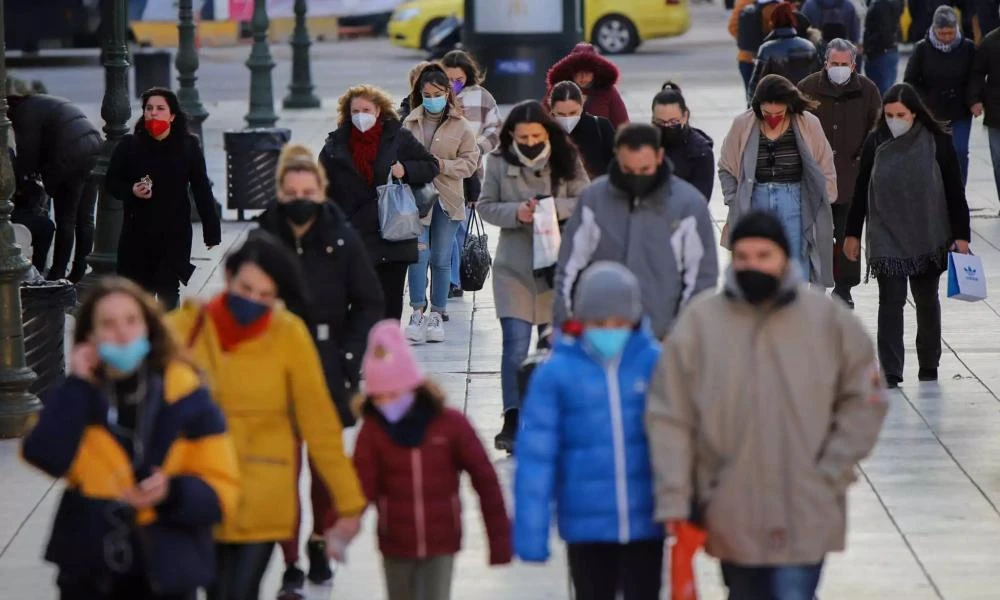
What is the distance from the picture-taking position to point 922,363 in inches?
460

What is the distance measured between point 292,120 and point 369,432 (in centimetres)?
2034

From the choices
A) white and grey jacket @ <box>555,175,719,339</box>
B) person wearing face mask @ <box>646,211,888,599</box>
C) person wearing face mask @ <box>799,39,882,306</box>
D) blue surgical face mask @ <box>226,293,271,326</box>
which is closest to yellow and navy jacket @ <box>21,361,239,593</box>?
blue surgical face mask @ <box>226,293,271,326</box>

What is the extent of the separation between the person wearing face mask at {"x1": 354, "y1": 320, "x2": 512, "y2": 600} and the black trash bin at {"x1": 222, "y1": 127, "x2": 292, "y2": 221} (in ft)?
39.9

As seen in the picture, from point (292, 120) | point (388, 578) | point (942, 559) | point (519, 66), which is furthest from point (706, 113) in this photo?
point (388, 578)

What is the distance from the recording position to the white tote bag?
30.8 feet

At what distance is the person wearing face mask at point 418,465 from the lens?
627 centimetres

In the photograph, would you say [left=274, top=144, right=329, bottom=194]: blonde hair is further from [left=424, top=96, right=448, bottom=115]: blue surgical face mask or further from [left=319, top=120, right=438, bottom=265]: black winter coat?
[left=424, top=96, right=448, bottom=115]: blue surgical face mask

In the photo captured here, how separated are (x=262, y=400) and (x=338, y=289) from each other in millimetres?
1552

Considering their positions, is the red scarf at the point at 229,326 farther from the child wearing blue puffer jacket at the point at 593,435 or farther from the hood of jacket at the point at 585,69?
the hood of jacket at the point at 585,69

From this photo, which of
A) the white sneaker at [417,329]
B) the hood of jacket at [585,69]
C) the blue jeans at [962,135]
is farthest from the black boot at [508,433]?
the blue jeans at [962,135]

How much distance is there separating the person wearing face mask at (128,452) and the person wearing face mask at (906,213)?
6257 millimetres

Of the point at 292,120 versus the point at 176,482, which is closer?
the point at 176,482

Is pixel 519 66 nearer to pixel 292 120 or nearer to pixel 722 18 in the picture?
pixel 292 120

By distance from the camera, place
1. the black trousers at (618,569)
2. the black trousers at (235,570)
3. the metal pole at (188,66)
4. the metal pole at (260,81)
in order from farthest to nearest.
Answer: the metal pole at (260,81) → the metal pole at (188,66) → the black trousers at (235,570) → the black trousers at (618,569)
